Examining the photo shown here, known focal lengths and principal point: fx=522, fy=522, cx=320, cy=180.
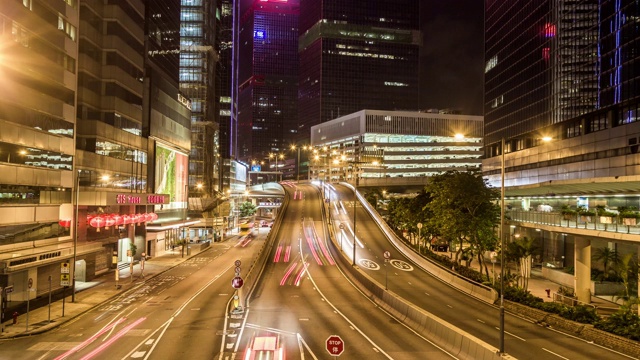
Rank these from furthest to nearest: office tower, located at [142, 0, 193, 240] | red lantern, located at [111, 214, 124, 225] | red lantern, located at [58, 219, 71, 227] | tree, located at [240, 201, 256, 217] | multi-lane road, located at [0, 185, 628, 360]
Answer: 1. tree, located at [240, 201, 256, 217]
2. office tower, located at [142, 0, 193, 240]
3. red lantern, located at [111, 214, 124, 225]
4. red lantern, located at [58, 219, 71, 227]
5. multi-lane road, located at [0, 185, 628, 360]

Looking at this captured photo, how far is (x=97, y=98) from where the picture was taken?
58.0 metres

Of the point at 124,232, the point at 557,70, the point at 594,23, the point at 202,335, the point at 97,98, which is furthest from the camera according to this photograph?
the point at 557,70

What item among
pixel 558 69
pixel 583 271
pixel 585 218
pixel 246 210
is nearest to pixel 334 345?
pixel 585 218

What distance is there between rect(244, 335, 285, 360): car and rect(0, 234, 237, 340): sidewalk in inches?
576

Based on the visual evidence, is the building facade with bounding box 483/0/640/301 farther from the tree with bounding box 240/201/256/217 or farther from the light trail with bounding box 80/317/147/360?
the tree with bounding box 240/201/256/217

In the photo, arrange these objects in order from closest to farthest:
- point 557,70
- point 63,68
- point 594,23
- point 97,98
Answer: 1. point 63,68
2. point 97,98
3. point 594,23
4. point 557,70

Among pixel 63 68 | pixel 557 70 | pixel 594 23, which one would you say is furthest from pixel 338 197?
pixel 63 68

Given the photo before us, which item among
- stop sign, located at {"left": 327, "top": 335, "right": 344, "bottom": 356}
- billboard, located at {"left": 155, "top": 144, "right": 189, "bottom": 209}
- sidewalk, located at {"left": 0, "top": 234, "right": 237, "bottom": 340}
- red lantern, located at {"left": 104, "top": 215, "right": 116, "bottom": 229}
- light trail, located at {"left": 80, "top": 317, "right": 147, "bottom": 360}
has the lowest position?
sidewalk, located at {"left": 0, "top": 234, "right": 237, "bottom": 340}

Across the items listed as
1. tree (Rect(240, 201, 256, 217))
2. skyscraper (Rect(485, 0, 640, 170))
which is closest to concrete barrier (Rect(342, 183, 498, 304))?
skyscraper (Rect(485, 0, 640, 170))

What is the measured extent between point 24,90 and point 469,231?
42.2 metres

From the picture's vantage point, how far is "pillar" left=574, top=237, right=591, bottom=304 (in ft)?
148

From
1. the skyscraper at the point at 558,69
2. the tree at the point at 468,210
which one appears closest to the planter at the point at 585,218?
the tree at the point at 468,210

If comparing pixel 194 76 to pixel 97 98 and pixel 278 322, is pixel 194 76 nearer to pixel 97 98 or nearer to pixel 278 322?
pixel 97 98

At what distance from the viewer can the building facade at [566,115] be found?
48.3 metres
